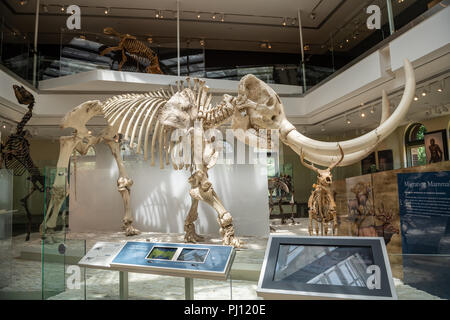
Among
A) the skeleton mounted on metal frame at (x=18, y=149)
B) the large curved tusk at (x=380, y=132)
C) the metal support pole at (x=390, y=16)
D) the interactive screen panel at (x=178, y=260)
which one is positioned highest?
the metal support pole at (x=390, y=16)

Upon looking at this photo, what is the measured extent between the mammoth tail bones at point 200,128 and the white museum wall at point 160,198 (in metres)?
1.02

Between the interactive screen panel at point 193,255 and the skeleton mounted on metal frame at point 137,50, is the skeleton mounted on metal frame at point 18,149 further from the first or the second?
the interactive screen panel at point 193,255

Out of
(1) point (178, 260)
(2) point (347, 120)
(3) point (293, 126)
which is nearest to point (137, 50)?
(2) point (347, 120)

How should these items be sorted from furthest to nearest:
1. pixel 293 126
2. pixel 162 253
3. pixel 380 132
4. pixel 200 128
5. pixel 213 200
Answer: pixel 213 200 → pixel 200 128 → pixel 293 126 → pixel 162 253 → pixel 380 132

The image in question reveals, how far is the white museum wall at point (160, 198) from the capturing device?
6773 millimetres

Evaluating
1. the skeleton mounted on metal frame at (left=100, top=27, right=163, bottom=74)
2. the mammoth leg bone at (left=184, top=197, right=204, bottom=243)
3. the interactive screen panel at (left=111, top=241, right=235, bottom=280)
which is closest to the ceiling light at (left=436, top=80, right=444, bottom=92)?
the mammoth leg bone at (left=184, top=197, right=204, bottom=243)

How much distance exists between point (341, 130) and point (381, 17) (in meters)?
2.88

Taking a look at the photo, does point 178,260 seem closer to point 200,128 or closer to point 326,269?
point 326,269

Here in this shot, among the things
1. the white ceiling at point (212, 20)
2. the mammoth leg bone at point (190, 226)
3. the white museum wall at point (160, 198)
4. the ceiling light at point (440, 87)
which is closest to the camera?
the ceiling light at point (440, 87)

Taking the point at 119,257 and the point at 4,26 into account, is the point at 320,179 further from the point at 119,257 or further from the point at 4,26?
the point at 4,26

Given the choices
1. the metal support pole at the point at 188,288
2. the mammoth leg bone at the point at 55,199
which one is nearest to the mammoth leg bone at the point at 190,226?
the mammoth leg bone at the point at 55,199

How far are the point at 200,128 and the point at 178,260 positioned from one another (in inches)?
111

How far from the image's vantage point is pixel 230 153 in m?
7.21

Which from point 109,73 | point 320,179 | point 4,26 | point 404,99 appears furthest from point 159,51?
point 404,99
